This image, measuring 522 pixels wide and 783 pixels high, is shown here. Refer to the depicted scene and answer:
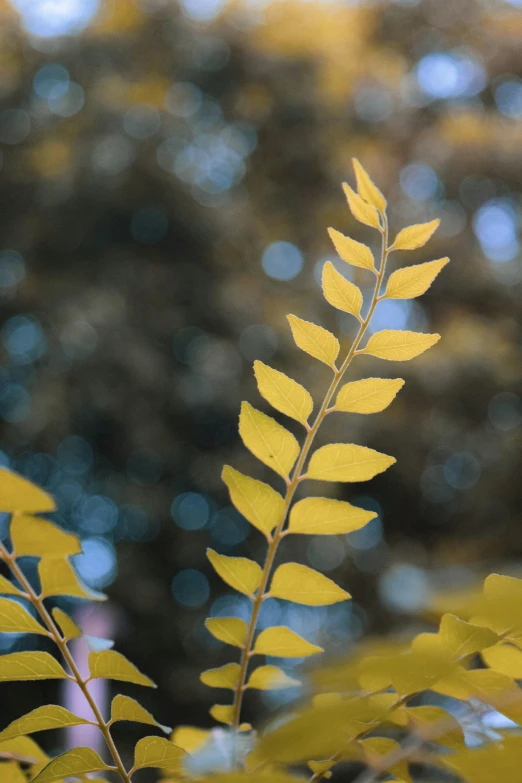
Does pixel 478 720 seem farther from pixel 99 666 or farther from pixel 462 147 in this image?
pixel 462 147

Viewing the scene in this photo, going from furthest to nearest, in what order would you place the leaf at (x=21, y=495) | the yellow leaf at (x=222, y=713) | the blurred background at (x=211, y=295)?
the blurred background at (x=211, y=295) < the yellow leaf at (x=222, y=713) < the leaf at (x=21, y=495)

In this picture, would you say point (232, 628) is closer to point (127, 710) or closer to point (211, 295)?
point (127, 710)

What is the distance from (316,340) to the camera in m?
0.23

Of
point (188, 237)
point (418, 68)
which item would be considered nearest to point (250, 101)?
point (188, 237)

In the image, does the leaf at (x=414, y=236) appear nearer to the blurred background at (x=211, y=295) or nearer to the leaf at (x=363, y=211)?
the leaf at (x=363, y=211)

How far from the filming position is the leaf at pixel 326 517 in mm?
217

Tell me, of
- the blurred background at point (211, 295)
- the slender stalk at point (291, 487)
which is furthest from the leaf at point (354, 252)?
the blurred background at point (211, 295)

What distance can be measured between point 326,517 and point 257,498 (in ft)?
0.07

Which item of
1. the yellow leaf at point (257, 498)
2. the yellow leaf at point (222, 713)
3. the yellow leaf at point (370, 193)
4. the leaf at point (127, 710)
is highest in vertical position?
the yellow leaf at point (370, 193)

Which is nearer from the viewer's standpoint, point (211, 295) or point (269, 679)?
point (269, 679)

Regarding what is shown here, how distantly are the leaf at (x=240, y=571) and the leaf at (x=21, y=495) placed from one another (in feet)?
0.30

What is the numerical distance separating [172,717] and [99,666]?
326cm

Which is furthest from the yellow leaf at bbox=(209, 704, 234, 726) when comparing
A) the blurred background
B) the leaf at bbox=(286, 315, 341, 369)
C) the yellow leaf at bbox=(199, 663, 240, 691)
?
the blurred background

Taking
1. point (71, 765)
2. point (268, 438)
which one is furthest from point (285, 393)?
point (71, 765)
